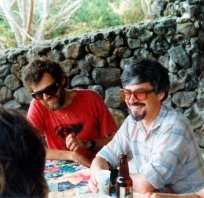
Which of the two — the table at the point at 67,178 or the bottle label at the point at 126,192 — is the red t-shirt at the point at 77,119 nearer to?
the table at the point at 67,178

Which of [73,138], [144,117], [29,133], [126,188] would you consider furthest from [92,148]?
[29,133]

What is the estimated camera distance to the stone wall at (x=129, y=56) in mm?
4891

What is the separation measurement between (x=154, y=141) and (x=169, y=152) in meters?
0.14

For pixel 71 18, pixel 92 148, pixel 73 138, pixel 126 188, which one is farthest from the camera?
pixel 71 18

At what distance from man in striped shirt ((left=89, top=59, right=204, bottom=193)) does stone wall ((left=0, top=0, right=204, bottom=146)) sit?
9.12 feet

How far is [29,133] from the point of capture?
95 centimetres

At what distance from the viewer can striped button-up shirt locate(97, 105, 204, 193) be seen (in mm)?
1938

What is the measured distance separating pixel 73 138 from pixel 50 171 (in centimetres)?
30

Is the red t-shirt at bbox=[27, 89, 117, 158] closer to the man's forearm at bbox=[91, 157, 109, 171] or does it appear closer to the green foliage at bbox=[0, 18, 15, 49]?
the man's forearm at bbox=[91, 157, 109, 171]

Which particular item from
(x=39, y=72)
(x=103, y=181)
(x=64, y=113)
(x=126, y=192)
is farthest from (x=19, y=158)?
(x=64, y=113)

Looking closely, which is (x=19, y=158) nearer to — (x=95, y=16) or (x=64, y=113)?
(x=64, y=113)

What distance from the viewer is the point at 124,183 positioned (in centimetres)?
168

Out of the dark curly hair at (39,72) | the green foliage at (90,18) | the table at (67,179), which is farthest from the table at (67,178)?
the green foliage at (90,18)

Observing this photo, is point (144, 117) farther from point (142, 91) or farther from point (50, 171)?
point (50, 171)
